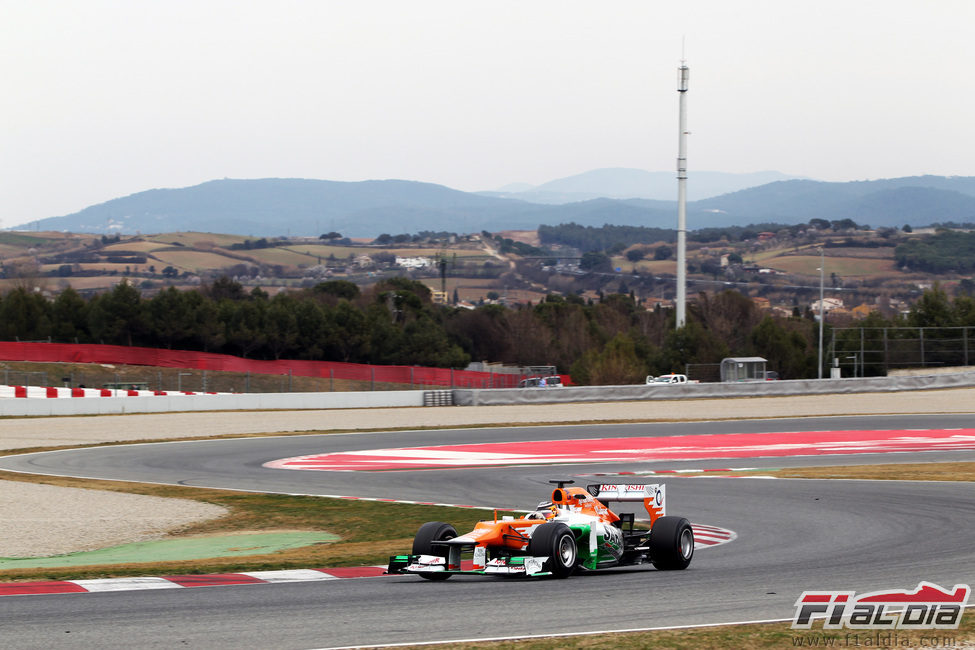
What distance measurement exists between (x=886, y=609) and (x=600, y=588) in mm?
2879

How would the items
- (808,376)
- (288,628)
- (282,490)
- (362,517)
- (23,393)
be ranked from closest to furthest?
(288,628)
(362,517)
(282,490)
(23,393)
(808,376)

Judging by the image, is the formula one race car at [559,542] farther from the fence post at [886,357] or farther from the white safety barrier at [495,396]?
the fence post at [886,357]

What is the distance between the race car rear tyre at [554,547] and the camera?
36.6 feet

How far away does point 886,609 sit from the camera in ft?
31.3

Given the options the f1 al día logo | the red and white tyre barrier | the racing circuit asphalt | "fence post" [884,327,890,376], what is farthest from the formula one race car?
"fence post" [884,327,890,376]

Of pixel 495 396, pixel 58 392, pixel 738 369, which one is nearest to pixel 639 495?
pixel 495 396

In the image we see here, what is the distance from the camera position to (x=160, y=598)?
1034 centimetres

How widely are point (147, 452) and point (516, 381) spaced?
32.2m

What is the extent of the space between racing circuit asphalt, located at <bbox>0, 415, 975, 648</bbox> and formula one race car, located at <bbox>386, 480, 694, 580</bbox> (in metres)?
0.20

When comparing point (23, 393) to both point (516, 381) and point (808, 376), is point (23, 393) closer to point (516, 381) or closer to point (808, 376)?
point (516, 381)

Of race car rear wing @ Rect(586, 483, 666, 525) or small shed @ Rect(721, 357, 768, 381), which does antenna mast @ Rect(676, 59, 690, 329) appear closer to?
small shed @ Rect(721, 357, 768, 381)

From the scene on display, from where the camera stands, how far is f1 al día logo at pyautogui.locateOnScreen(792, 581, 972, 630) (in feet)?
29.4

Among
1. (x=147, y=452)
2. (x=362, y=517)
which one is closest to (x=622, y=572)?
(x=362, y=517)

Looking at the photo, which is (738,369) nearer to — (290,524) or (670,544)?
(290,524)
